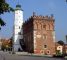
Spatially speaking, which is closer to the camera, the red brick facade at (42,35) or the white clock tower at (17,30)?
the red brick facade at (42,35)

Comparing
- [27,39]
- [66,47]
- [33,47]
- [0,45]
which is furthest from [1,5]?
[0,45]

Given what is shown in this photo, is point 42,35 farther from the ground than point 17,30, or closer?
closer

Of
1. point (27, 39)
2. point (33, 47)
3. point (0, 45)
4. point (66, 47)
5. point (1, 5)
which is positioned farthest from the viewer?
point (0, 45)

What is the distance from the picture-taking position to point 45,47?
7775cm

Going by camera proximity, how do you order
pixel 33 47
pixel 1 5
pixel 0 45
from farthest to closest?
pixel 0 45
pixel 33 47
pixel 1 5

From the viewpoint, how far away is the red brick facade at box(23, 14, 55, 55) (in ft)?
254

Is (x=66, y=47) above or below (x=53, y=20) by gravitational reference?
below

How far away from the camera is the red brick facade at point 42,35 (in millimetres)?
77375

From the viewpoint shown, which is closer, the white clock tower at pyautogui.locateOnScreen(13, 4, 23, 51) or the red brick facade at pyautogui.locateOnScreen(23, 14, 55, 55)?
the red brick facade at pyautogui.locateOnScreen(23, 14, 55, 55)

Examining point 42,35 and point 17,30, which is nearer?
point 42,35

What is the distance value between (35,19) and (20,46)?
48.6ft

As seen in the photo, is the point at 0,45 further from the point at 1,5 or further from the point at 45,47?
the point at 1,5

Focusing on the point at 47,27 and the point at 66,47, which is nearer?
the point at 47,27

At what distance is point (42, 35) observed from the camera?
3091 inches
